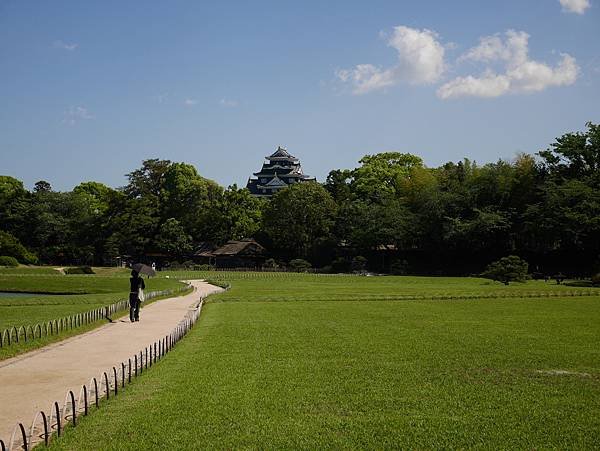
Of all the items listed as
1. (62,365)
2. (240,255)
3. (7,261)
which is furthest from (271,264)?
(62,365)

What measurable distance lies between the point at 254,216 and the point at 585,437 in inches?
3331

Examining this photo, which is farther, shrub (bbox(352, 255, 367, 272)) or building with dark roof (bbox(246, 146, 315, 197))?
building with dark roof (bbox(246, 146, 315, 197))

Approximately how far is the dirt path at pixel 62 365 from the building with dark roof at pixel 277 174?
96404mm

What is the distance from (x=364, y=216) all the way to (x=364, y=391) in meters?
66.5

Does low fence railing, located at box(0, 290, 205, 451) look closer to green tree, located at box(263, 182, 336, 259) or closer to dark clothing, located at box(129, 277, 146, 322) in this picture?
dark clothing, located at box(129, 277, 146, 322)

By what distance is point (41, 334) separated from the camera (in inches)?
743

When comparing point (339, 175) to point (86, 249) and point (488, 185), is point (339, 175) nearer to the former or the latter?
point (488, 185)

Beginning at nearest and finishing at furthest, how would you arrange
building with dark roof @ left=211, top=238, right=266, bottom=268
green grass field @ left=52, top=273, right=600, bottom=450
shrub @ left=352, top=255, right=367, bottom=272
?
green grass field @ left=52, top=273, right=600, bottom=450 < shrub @ left=352, top=255, right=367, bottom=272 < building with dark roof @ left=211, top=238, right=266, bottom=268

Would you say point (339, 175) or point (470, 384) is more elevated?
point (339, 175)

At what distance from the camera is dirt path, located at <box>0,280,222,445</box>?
34.3 feet

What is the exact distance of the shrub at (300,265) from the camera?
7894 cm

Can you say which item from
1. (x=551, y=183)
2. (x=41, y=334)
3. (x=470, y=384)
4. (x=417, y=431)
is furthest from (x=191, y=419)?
(x=551, y=183)

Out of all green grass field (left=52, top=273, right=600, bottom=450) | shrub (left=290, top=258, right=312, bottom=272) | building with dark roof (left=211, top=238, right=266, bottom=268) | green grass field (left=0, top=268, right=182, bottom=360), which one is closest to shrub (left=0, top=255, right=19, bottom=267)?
green grass field (left=0, top=268, right=182, bottom=360)

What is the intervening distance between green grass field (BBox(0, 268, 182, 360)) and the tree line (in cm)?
1543
